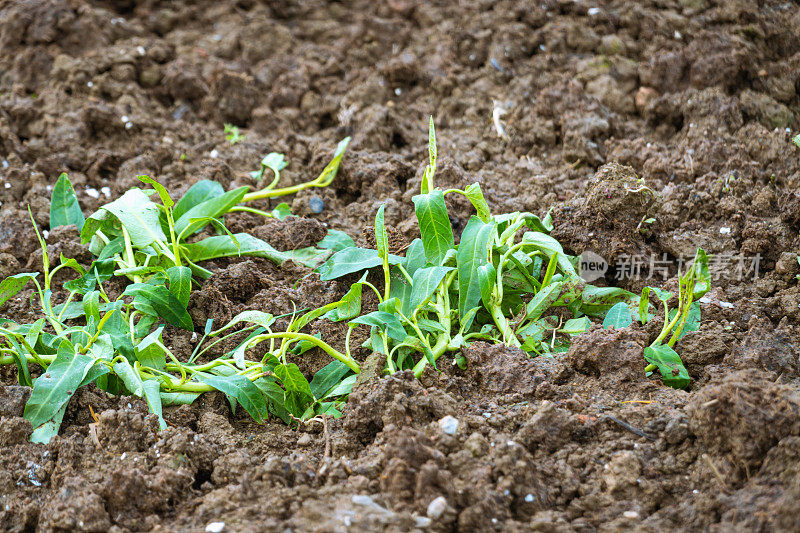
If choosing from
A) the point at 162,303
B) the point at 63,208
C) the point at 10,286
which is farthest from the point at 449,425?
the point at 63,208

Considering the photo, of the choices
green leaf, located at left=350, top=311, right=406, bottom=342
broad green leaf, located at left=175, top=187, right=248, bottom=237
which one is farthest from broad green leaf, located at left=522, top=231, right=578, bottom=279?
broad green leaf, located at left=175, top=187, right=248, bottom=237

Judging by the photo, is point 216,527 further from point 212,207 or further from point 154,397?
point 212,207

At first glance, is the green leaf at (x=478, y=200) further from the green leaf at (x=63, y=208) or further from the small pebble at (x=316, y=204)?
the green leaf at (x=63, y=208)

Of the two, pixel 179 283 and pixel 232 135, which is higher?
pixel 232 135

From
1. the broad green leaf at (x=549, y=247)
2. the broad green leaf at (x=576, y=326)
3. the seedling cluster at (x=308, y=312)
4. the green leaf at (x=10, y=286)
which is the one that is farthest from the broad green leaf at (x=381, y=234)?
the green leaf at (x=10, y=286)

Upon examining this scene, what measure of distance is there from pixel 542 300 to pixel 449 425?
2.27ft

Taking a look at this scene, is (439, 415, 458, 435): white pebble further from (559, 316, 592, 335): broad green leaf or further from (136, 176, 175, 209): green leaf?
(136, 176, 175, 209): green leaf

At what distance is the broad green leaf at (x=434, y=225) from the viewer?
216cm

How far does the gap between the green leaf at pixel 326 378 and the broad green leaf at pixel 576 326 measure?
71 centimetres

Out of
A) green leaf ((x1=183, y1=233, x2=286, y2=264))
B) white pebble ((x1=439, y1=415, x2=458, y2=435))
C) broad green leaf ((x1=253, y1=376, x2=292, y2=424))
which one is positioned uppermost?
green leaf ((x1=183, y1=233, x2=286, y2=264))

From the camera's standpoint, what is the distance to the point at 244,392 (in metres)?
1.94

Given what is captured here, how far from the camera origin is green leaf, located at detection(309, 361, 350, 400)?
79.9 inches

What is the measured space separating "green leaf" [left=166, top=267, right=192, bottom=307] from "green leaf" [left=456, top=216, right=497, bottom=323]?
0.89 metres

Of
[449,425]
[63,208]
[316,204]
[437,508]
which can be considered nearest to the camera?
[437,508]
